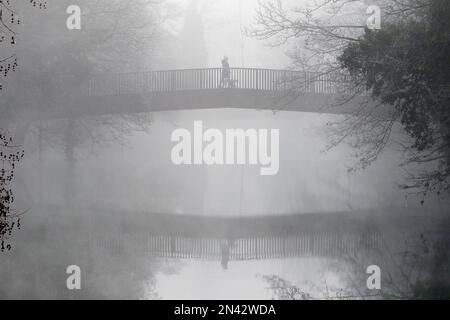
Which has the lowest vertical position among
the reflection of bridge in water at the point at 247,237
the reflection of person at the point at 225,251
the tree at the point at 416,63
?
the reflection of person at the point at 225,251

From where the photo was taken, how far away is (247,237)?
12.2m

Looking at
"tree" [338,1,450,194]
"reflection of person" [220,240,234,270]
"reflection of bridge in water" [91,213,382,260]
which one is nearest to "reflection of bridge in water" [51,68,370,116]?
"reflection of bridge in water" [91,213,382,260]

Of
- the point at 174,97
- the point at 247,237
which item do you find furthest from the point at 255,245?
the point at 174,97

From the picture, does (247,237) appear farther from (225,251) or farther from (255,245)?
(225,251)

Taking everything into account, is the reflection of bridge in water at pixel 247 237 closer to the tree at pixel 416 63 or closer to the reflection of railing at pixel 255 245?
the reflection of railing at pixel 255 245

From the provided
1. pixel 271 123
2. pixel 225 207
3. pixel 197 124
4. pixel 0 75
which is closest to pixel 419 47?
pixel 225 207

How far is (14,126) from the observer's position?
1759 centimetres

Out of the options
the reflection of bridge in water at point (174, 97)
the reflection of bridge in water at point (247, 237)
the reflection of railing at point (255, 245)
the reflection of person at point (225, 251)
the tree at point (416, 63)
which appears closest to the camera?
the tree at point (416, 63)

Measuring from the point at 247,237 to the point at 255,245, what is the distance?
3.38 feet

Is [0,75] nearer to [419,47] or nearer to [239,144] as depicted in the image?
[419,47]

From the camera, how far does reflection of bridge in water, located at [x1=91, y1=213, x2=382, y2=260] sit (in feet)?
33.9

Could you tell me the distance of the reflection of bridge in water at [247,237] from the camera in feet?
33.9

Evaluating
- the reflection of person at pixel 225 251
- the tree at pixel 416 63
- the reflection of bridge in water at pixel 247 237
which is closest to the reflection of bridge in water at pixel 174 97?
the reflection of bridge in water at pixel 247 237

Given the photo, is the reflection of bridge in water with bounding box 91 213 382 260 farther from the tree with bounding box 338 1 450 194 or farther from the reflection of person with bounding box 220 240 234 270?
the tree with bounding box 338 1 450 194
